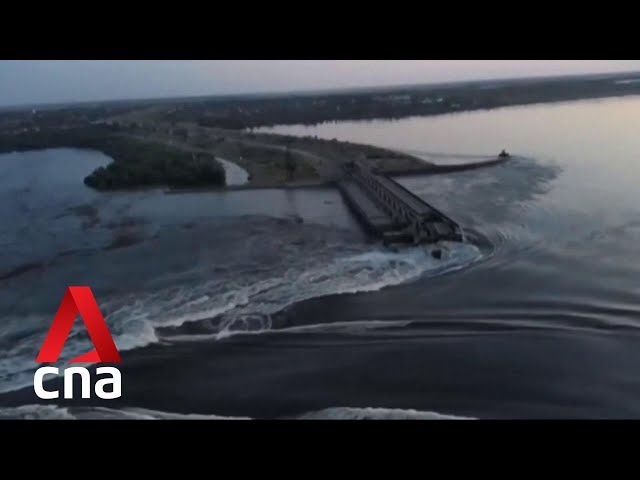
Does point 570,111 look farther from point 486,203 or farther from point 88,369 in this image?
point 88,369

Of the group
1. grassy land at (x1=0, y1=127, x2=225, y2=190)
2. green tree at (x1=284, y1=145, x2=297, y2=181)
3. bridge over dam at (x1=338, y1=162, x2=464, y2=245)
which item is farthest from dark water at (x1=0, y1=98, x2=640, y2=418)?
green tree at (x1=284, y1=145, x2=297, y2=181)

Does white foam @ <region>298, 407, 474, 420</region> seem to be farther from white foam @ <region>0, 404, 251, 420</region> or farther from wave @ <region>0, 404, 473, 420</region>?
white foam @ <region>0, 404, 251, 420</region>

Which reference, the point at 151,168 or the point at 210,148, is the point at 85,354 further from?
the point at 210,148

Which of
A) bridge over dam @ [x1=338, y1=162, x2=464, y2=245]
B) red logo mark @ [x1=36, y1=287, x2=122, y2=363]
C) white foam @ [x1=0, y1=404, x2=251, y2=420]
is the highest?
bridge over dam @ [x1=338, y1=162, x2=464, y2=245]

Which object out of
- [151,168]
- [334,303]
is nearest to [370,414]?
[334,303]

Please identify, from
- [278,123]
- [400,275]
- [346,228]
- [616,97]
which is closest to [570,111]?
[616,97]

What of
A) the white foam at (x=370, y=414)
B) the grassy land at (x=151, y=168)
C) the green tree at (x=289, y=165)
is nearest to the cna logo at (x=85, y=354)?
the white foam at (x=370, y=414)
